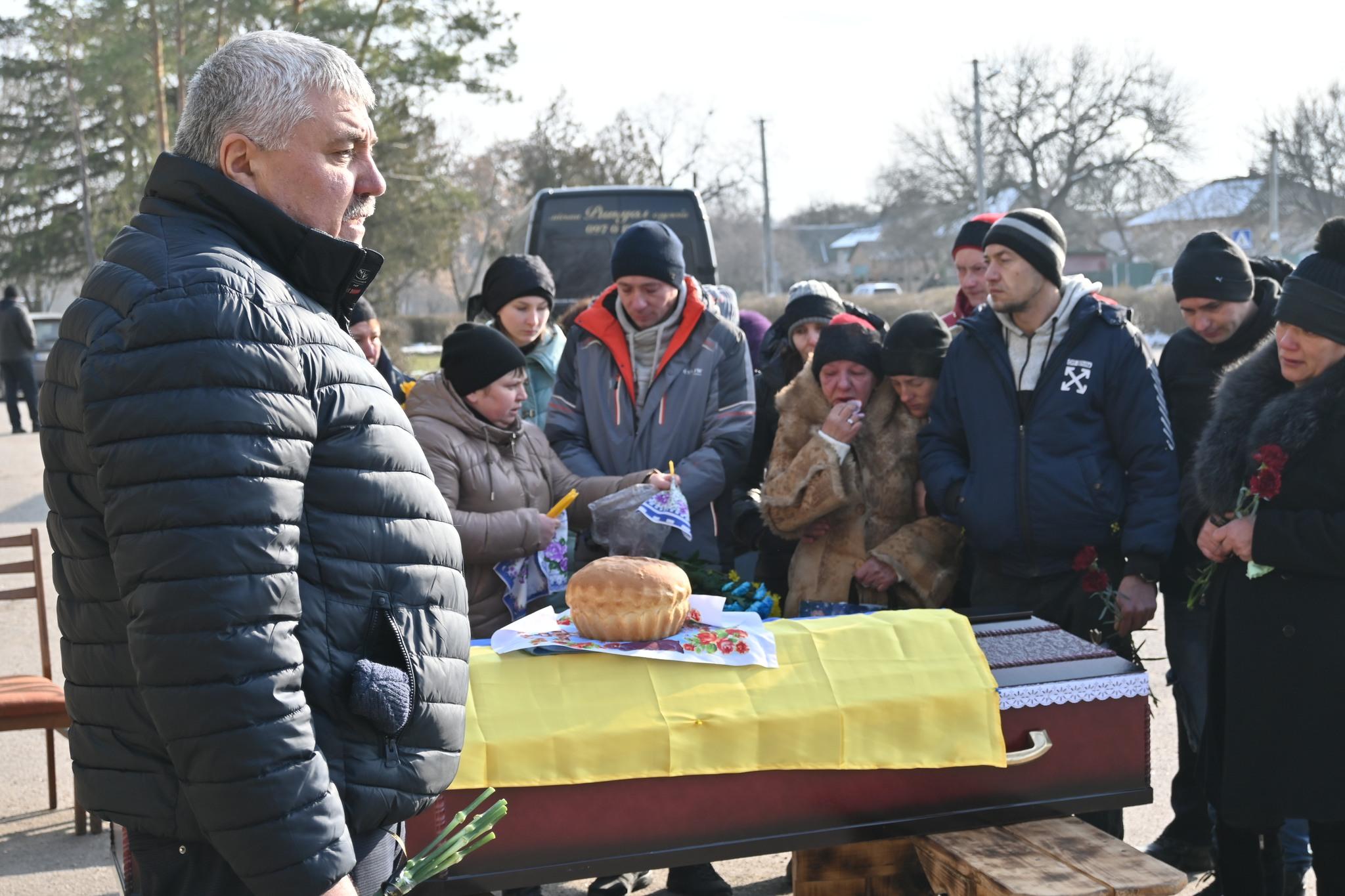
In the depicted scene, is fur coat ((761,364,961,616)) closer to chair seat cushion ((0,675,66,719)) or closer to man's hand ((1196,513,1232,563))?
man's hand ((1196,513,1232,563))

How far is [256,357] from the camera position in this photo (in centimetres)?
166

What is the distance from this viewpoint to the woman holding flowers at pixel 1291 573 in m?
3.18

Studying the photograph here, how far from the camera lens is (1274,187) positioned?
35531 millimetres

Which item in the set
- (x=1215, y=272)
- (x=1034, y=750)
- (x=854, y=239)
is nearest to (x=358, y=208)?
(x=1034, y=750)

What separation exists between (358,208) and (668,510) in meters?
2.24

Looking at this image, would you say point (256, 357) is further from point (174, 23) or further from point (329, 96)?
point (174, 23)

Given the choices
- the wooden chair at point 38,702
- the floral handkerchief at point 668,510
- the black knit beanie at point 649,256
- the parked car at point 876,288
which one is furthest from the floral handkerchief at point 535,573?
the parked car at point 876,288

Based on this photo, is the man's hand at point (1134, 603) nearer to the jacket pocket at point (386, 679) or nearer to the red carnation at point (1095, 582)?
the red carnation at point (1095, 582)

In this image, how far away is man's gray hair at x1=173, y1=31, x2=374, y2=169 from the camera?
5.86ft

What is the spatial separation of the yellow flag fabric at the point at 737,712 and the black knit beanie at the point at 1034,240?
139cm

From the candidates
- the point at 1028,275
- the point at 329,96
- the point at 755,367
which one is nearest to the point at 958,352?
the point at 1028,275

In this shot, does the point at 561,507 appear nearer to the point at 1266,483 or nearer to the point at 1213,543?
the point at 1213,543

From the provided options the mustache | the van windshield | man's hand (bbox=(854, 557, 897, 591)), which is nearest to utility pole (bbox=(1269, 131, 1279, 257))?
the van windshield

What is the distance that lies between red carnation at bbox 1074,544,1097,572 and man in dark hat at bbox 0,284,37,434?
57.6 ft
